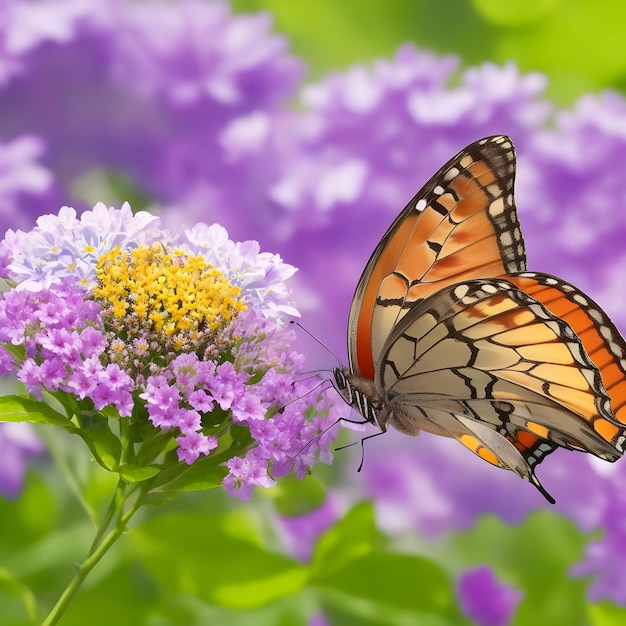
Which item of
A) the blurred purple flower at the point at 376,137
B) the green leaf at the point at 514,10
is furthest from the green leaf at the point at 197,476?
the green leaf at the point at 514,10

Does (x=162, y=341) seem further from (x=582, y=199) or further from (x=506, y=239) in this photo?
(x=582, y=199)

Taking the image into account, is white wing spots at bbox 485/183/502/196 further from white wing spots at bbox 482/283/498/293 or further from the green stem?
the green stem

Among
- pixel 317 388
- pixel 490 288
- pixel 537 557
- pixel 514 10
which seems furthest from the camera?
pixel 514 10

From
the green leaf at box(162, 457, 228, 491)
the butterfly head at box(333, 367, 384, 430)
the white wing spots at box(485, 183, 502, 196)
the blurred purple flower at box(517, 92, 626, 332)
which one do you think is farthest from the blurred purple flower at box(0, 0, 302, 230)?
the green leaf at box(162, 457, 228, 491)

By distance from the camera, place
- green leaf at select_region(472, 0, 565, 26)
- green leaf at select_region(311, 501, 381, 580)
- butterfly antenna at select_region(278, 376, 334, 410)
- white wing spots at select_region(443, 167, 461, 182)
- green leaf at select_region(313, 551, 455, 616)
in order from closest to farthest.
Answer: butterfly antenna at select_region(278, 376, 334, 410) < white wing spots at select_region(443, 167, 461, 182) < green leaf at select_region(311, 501, 381, 580) < green leaf at select_region(313, 551, 455, 616) < green leaf at select_region(472, 0, 565, 26)

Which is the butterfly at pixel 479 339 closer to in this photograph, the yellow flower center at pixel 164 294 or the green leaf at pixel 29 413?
the yellow flower center at pixel 164 294

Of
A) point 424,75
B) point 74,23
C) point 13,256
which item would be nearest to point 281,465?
point 13,256

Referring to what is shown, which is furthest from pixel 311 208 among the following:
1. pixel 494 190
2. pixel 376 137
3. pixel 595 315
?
pixel 595 315

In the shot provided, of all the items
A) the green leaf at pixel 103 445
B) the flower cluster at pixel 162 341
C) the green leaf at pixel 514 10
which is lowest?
the green leaf at pixel 103 445
